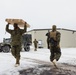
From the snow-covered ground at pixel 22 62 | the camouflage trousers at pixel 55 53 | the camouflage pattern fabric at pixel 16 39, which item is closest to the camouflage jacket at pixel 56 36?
the camouflage trousers at pixel 55 53

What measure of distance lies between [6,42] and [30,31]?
2226cm

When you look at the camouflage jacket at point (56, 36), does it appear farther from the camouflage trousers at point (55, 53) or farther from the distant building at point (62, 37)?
the distant building at point (62, 37)

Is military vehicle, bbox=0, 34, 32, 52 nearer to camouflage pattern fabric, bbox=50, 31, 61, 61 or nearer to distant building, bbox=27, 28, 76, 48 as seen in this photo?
distant building, bbox=27, 28, 76, 48

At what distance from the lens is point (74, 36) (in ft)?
177

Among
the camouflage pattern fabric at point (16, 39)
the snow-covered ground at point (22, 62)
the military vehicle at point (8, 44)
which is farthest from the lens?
the military vehicle at point (8, 44)

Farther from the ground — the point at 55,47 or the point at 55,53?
the point at 55,47

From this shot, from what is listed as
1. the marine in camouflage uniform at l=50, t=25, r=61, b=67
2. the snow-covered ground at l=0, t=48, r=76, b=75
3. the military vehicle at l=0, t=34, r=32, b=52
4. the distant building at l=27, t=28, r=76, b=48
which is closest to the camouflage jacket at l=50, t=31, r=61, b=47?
the marine in camouflage uniform at l=50, t=25, r=61, b=67

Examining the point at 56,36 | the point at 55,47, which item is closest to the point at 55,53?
the point at 55,47

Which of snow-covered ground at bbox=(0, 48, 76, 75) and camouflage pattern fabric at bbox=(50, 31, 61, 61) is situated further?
camouflage pattern fabric at bbox=(50, 31, 61, 61)

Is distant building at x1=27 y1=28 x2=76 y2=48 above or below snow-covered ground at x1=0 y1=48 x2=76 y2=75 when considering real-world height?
below

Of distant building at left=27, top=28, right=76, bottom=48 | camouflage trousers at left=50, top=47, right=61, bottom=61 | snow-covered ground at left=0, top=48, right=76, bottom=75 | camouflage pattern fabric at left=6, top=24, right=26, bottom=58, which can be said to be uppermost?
camouflage pattern fabric at left=6, top=24, right=26, bottom=58

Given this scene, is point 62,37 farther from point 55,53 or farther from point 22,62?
point 55,53

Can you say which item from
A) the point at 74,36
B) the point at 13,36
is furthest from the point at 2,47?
the point at 74,36

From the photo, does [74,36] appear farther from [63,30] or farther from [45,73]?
[45,73]
